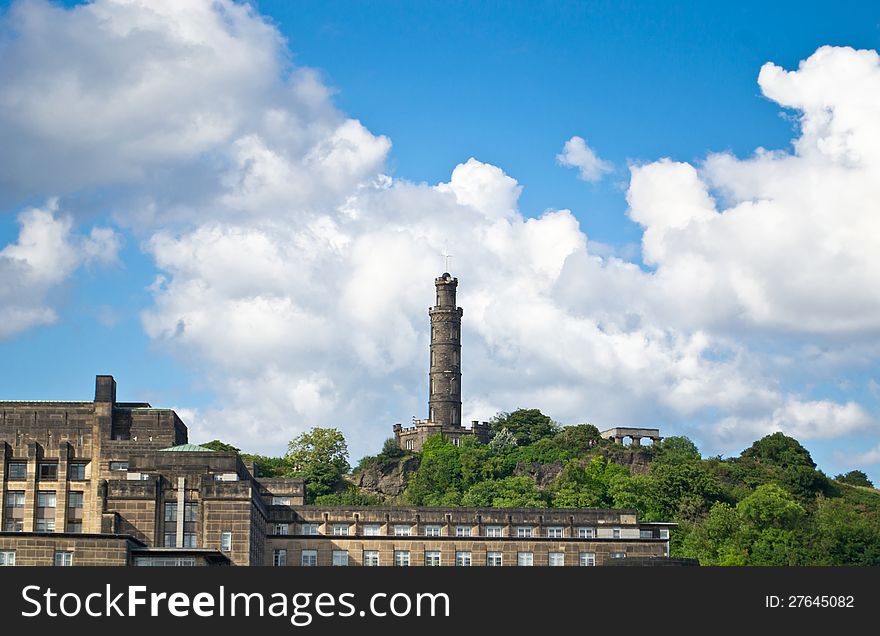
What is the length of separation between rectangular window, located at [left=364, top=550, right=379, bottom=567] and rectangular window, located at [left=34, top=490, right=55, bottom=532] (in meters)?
27.2

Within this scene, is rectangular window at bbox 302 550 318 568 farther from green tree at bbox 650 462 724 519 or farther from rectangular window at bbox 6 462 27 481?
green tree at bbox 650 462 724 519

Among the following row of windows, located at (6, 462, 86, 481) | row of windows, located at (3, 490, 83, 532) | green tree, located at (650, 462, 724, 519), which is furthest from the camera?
green tree, located at (650, 462, 724, 519)

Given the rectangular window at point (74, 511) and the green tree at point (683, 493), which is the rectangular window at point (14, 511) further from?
the green tree at point (683, 493)

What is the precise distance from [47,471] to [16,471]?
8.67 feet

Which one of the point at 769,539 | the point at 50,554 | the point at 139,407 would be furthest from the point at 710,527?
the point at 50,554

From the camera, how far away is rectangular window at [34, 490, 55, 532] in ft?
461

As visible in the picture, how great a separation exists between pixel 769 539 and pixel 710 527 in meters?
6.87

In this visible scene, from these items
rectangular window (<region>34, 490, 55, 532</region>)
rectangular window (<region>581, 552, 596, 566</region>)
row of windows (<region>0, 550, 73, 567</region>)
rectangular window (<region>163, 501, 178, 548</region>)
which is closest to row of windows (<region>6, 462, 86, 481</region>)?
rectangular window (<region>34, 490, 55, 532</region>)

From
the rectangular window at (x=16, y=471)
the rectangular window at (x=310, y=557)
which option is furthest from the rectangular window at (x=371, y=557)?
the rectangular window at (x=16, y=471)

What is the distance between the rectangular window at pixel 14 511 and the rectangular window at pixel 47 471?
2170 millimetres

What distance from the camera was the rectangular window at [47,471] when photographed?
142 metres

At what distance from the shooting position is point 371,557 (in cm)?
14538
